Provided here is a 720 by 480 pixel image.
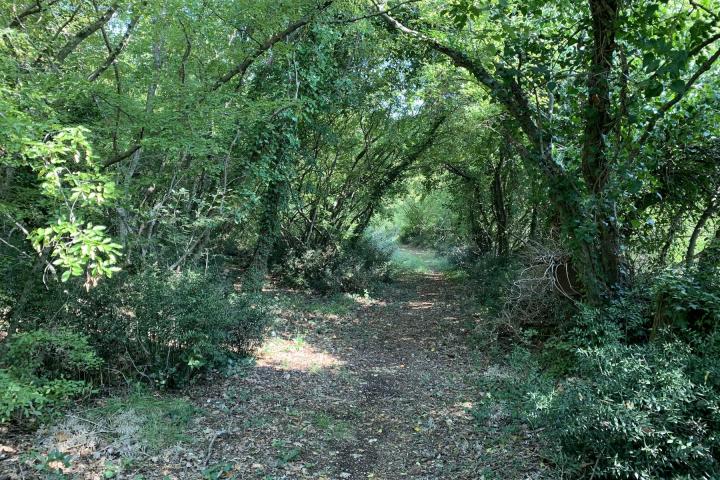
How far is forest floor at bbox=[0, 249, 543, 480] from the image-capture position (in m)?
4.31

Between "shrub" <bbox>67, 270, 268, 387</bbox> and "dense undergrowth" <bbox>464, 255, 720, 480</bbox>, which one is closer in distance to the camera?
"dense undergrowth" <bbox>464, 255, 720, 480</bbox>

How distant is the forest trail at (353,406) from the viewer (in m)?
4.55

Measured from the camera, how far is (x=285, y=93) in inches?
348

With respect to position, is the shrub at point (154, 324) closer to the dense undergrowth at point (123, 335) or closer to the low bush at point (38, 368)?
the dense undergrowth at point (123, 335)

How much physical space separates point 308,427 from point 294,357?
100 inches

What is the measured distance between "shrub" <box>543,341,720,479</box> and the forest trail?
1.07 meters

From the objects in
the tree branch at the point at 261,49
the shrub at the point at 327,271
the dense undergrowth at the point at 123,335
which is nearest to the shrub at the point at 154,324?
the dense undergrowth at the point at 123,335

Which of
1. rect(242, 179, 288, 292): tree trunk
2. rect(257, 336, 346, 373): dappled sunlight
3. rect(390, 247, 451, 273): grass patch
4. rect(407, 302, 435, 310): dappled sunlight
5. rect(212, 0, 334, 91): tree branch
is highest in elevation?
rect(212, 0, 334, 91): tree branch

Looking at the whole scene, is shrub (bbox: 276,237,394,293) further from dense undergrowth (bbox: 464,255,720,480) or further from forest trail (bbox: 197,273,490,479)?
dense undergrowth (bbox: 464,255,720,480)

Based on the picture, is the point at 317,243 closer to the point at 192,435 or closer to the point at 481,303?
the point at 481,303

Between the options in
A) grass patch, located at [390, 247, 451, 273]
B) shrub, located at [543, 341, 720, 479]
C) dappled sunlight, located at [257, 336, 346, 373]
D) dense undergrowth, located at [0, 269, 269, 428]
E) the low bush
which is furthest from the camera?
grass patch, located at [390, 247, 451, 273]

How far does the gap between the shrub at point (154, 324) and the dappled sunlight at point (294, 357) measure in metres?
1.22

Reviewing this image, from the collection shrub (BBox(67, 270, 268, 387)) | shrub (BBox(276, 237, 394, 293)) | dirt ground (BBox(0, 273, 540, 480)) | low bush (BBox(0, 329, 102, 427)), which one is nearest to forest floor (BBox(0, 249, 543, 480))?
dirt ground (BBox(0, 273, 540, 480))

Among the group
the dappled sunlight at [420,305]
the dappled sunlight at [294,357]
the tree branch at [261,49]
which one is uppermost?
the tree branch at [261,49]
